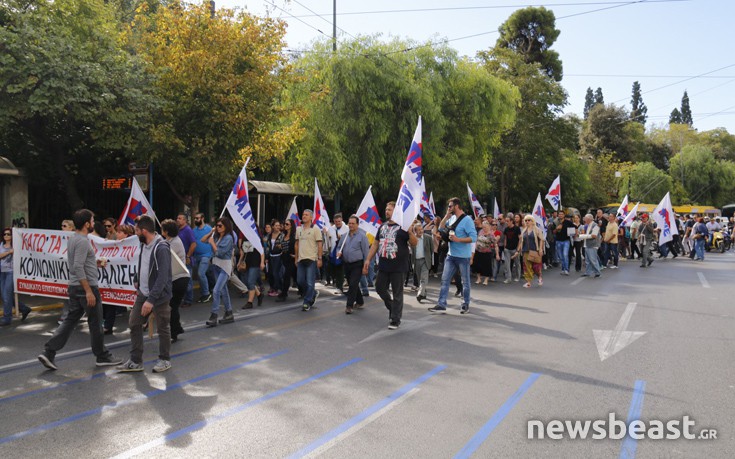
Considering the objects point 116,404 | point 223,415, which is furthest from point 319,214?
point 223,415

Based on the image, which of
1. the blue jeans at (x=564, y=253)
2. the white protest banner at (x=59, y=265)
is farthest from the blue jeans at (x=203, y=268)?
the blue jeans at (x=564, y=253)

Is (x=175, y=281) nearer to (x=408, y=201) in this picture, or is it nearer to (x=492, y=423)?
(x=408, y=201)

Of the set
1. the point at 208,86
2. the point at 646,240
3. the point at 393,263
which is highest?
the point at 208,86

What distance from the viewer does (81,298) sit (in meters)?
6.39

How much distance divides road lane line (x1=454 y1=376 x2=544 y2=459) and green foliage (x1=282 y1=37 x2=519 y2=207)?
48.2 ft

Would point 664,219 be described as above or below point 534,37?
below

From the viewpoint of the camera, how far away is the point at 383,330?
330 inches

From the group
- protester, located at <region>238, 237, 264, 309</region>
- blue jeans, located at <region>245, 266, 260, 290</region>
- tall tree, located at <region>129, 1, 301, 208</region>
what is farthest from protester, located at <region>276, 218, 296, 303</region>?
tall tree, located at <region>129, 1, 301, 208</region>

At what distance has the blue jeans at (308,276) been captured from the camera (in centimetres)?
1023

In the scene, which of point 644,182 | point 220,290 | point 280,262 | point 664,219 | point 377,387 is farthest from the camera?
point 644,182

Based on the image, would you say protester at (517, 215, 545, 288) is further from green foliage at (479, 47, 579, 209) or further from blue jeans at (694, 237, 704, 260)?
green foliage at (479, 47, 579, 209)

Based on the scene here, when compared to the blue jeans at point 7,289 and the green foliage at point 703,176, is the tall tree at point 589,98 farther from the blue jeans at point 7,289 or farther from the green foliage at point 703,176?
the blue jeans at point 7,289

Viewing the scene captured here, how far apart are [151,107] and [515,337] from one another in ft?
29.5

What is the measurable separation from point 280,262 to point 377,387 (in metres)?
6.84
